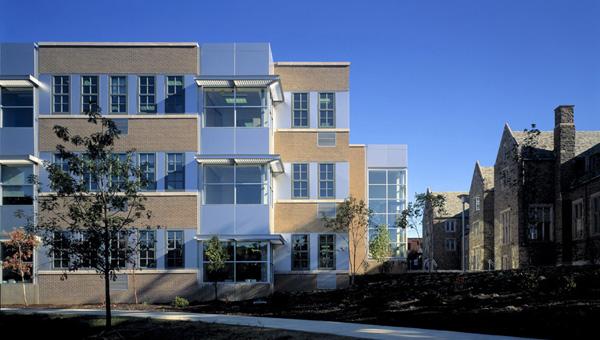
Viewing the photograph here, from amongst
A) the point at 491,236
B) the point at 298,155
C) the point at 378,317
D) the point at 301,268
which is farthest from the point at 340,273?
the point at 491,236

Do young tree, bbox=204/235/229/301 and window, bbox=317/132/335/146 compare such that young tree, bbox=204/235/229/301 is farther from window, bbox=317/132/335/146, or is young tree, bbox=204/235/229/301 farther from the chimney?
the chimney

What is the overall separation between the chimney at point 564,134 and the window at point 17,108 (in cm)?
2772

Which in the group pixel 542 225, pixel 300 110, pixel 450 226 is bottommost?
pixel 450 226

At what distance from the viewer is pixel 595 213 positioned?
114ft

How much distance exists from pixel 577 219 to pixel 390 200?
1032cm

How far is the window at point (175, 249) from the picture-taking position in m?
30.8

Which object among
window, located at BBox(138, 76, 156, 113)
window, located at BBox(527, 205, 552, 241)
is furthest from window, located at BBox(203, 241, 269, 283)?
window, located at BBox(527, 205, 552, 241)

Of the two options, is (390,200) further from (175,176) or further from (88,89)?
(88,89)

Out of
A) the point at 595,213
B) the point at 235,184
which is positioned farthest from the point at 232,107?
the point at 595,213

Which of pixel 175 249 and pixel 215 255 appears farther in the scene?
pixel 175 249

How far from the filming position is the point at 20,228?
29781mm

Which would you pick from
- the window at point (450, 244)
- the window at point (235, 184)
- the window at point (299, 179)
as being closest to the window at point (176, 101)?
the window at point (235, 184)

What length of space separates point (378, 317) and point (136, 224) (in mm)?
15257

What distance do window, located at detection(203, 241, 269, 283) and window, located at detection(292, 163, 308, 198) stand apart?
12.8ft
